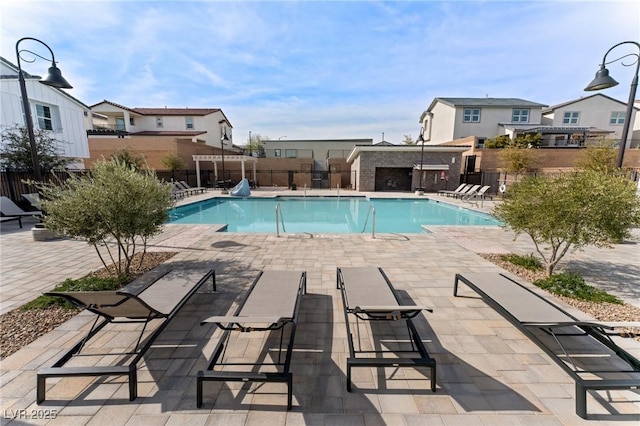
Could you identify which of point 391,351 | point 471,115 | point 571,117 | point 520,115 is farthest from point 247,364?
point 571,117

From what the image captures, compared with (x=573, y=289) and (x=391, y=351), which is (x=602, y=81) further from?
(x=391, y=351)

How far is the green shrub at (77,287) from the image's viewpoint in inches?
143

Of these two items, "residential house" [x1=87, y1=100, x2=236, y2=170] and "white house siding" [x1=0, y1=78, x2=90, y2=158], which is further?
"residential house" [x1=87, y1=100, x2=236, y2=170]

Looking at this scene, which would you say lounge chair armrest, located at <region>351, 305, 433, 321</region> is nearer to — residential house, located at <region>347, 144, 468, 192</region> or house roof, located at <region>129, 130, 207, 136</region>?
residential house, located at <region>347, 144, 468, 192</region>

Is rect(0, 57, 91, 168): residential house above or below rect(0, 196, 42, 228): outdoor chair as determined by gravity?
above

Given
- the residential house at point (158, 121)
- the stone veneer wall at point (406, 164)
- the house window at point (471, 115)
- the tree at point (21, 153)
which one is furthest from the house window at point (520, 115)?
the tree at point (21, 153)

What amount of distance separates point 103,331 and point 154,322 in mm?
525

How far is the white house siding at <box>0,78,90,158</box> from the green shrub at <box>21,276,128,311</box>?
1412cm

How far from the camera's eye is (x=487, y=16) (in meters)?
6.19

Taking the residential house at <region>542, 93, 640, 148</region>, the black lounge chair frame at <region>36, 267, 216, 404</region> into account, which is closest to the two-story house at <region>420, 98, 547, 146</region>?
the residential house at <region>542, 93, 640, 148</region>

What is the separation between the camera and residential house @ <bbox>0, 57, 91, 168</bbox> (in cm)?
1227

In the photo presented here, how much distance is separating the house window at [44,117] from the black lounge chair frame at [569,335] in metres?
20.8

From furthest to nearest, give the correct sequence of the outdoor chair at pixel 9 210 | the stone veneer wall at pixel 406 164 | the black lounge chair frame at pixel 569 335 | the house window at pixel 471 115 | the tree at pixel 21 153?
1. the house window at pixel 471 115
2. the stone veneer wall at pixel 406 164
3. the tree at pixel 21 153
4. the outdoor chair at pixel 9 210
5. the black lounge chair frame at pixel 569 335

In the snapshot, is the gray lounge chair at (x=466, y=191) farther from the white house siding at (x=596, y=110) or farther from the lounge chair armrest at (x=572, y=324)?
the white house siding at (x=596, y=110)
